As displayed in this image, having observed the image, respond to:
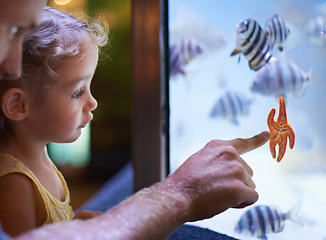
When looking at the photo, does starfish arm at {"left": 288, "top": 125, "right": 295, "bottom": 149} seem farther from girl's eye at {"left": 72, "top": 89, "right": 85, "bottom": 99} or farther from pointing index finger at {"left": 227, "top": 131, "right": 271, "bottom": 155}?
girl's eye at {"left": 72, "top": 89, "right": 85, "bottom": 99}

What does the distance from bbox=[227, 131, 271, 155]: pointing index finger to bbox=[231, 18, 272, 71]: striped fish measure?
0.21m

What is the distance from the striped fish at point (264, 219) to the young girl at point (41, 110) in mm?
454

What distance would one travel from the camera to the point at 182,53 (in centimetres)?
142

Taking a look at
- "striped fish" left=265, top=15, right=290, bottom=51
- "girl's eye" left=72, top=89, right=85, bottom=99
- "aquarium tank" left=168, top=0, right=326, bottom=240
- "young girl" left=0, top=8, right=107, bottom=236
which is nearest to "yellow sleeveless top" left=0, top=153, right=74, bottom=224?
"young girl" left=0, top=8, right=107, bottom=236

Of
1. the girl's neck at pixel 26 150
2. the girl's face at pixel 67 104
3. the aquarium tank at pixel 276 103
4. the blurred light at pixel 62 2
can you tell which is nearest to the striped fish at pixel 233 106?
the aquarium tank at pixel 276 103

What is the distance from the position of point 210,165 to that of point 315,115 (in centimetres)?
34

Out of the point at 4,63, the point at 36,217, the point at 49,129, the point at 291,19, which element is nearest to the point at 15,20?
the point at 4,63

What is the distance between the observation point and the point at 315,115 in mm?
1012

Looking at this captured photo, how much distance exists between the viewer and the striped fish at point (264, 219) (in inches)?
41.1

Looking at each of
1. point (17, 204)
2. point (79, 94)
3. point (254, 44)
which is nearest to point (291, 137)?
point (254, 44)

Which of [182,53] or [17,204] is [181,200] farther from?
[182,53]

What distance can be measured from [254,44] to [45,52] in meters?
0.55

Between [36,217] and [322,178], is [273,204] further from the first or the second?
[36,217]

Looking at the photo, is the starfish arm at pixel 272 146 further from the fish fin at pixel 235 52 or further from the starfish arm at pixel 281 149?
the fish fin at pixel 235 52
